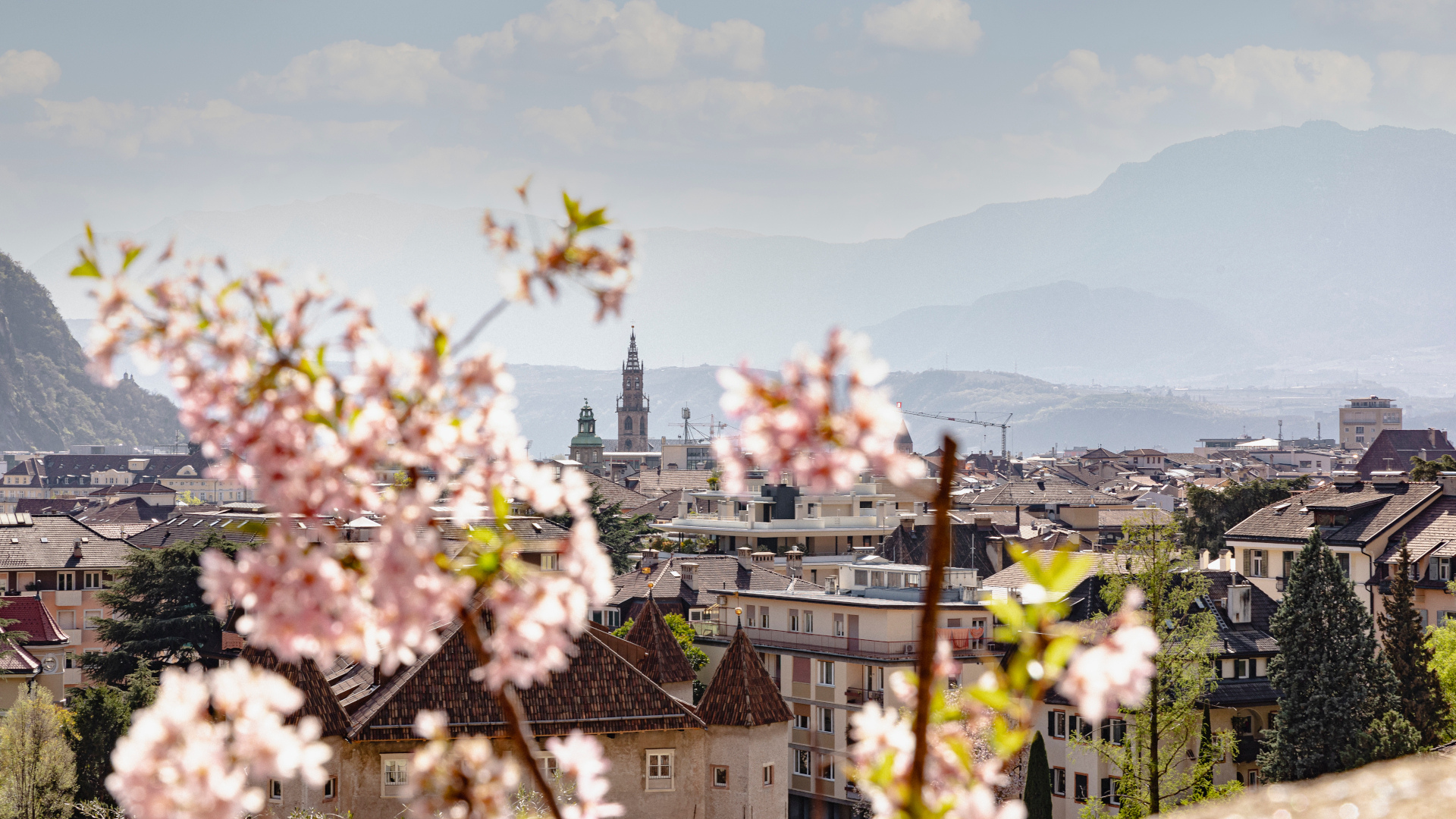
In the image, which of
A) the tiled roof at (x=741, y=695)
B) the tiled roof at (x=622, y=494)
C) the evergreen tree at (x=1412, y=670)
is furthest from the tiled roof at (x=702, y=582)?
the tiled roof at (x=622, y=494)

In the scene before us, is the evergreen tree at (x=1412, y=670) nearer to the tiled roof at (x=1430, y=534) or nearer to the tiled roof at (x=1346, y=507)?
the tiled roof at (x=1430, y=534)

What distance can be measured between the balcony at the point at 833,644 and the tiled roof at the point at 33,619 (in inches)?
1074

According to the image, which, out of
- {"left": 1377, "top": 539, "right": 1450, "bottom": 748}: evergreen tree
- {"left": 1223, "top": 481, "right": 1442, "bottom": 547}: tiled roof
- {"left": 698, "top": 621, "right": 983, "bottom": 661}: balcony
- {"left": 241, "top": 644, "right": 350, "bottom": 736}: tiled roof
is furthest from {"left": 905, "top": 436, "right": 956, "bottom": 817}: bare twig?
{"left": 1223, "top": 481, "right": 1442, "bottom": 547}: tiled roof

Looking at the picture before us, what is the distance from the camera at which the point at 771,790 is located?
40.3 m

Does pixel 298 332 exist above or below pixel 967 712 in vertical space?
above

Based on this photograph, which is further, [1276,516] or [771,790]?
[1276,516]

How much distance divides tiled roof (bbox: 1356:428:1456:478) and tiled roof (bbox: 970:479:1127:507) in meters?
36.9

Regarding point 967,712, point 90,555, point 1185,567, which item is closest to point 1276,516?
point 1185,567

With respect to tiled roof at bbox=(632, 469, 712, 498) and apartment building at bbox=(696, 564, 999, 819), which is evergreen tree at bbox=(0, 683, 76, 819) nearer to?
apartment building at bbox=(696, 564, 999, 819)

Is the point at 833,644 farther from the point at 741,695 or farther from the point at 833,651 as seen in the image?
the point at 741,695

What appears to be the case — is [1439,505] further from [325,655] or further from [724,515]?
[325,655]

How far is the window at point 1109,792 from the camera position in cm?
4975

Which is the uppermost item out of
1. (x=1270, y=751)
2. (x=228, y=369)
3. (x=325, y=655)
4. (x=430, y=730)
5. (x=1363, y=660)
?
(x=228, y=369)

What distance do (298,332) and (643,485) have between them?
524 ft
